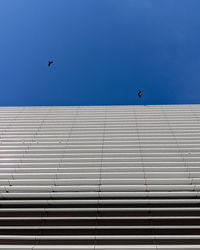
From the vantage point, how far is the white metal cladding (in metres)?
2.93

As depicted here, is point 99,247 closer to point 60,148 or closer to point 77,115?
point 60,148

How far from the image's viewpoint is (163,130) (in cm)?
557

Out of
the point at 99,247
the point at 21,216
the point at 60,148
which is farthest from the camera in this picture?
the point at 60,148

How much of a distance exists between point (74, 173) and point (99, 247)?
1.68m

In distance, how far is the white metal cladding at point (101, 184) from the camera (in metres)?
2.93

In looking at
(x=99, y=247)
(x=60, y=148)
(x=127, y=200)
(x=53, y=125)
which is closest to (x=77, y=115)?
(x=53, y=125)

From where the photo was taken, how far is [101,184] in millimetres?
3789

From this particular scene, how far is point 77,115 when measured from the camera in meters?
6.77

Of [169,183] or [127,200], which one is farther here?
[169,183]

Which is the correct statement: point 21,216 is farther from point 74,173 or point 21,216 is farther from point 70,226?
point 74,173

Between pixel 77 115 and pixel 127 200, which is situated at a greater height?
pixel 77 115

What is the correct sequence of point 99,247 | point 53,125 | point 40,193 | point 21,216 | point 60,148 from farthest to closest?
point 53,125 < point 60,148 < point 40,193 < point 21,216 < point 99,247

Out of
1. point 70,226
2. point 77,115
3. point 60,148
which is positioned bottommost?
point 70,226

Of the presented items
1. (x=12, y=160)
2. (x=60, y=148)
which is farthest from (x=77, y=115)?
(x=12, y=160)
